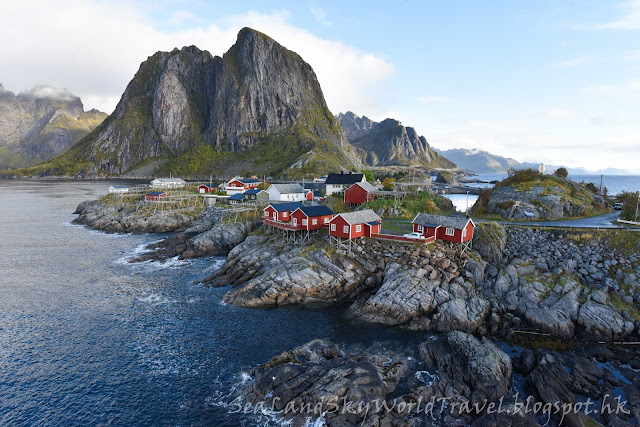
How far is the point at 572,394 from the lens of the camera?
23422mm

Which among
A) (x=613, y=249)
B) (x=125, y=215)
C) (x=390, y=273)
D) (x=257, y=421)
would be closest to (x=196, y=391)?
(x=257, y=421)

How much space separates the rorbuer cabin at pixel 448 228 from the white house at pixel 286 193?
40.2 meters

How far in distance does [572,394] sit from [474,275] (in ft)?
58.1

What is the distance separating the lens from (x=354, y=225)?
44.5 m

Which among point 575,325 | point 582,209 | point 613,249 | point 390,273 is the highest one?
point 582,209

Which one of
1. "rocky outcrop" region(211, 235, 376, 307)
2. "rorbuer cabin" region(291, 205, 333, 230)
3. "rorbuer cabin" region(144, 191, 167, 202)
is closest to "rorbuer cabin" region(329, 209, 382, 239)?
"rocky outcrop" region(211, 235, 376, 307)

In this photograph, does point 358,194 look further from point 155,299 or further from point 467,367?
point 467,367

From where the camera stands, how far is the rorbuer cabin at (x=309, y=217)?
5019 cm

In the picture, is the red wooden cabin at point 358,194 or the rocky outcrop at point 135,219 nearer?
the red wooden cabin at point 358,194

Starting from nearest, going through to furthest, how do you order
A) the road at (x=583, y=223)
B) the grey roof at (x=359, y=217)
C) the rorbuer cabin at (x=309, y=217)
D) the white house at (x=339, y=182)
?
the grey roof at (x=359, y=217)
the road at (x=583, y=223)
the rorbuer cabin at (x=309, y=217)
the white house at (x=339, y=182)

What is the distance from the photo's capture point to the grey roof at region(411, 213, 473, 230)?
143ft

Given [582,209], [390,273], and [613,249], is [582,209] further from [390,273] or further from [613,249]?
[390,273]

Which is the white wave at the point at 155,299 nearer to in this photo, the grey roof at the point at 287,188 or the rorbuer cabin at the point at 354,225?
the rorbuer cabin at the point at 354,225

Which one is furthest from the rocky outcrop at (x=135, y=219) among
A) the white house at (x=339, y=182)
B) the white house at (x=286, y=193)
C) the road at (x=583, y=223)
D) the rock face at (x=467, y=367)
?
the road at (x=583, y=223)
